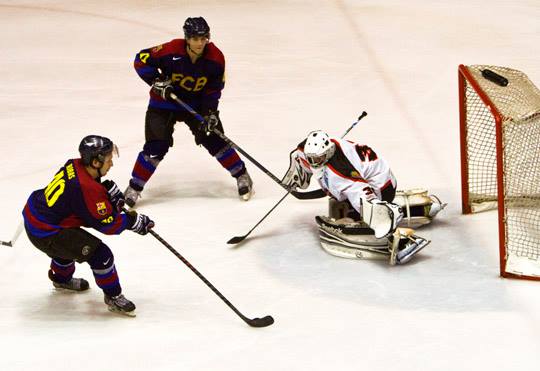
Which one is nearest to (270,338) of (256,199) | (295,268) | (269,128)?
(295,268)

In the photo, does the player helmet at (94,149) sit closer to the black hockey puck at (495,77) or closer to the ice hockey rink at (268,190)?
the ice hockey rink at (268,190)

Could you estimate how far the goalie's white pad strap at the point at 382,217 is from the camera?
438 cm

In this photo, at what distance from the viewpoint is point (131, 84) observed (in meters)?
6.79

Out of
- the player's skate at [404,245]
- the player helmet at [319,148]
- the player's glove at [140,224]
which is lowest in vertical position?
the player's skate at [404,245]

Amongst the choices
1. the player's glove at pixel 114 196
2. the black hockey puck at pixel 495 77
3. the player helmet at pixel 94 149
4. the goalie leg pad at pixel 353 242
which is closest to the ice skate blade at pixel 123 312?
the player's glove at pixel 114 196

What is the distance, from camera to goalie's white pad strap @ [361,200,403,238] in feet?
14.4

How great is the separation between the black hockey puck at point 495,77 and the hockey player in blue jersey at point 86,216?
5.28ft

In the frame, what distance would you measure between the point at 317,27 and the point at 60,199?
151 inches

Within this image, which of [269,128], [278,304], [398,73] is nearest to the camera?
[278,304]

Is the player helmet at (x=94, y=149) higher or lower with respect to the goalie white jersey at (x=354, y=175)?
higher

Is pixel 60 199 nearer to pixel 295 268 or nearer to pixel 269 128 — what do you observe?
pixel 295 268

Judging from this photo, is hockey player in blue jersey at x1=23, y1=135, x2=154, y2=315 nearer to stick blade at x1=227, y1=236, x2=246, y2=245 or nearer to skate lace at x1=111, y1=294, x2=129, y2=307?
skate lace at x1=111, y1=294, x2=129, y2=307

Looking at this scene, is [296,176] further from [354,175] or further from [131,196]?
[131,196]

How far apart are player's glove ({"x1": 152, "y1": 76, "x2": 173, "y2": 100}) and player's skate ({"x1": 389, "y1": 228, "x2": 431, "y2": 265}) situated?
128 centimetres
